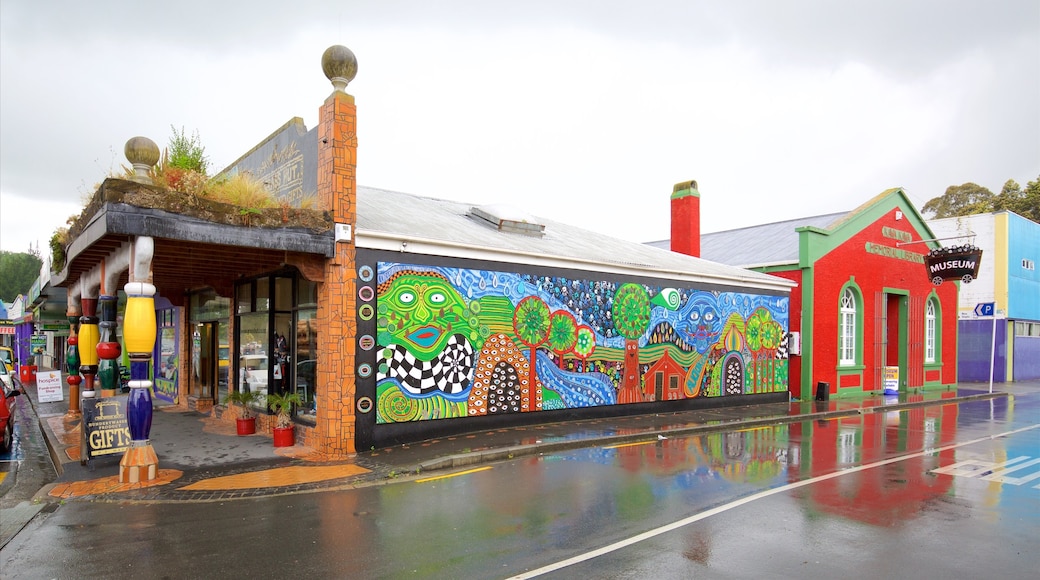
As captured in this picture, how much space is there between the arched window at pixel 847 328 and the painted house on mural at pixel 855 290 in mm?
35

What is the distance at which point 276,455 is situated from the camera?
34.1ft

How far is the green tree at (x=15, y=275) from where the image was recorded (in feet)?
Result: 226

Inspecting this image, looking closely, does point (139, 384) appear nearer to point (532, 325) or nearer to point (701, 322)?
point (532, 325)

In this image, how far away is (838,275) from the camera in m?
21.5

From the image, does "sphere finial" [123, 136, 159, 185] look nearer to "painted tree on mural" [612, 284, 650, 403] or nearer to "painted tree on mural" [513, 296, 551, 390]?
"painted tree on mural" [513, 296, 551, 390]

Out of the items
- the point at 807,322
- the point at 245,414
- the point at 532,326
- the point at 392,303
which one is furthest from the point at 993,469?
the point at 245,414

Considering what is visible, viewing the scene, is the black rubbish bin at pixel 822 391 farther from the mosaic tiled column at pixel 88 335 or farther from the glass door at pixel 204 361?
the mosaic tiled column at pixel 88 335

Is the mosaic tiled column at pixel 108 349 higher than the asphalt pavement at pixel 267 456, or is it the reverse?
the mosaic tiled column at pixel 108 349

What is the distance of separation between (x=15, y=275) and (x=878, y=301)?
271ft

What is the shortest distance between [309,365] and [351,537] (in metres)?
5.87

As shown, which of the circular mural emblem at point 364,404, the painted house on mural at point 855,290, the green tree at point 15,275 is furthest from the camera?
the green tree at point 15,275

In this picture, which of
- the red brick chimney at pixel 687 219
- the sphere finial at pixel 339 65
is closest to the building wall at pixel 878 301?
the red brick chimney at pixel 687 219

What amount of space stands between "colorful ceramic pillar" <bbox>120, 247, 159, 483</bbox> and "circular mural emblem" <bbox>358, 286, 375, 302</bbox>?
3.10 m

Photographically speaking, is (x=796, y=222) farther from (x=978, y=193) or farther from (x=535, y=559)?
(x=978, y=193)
